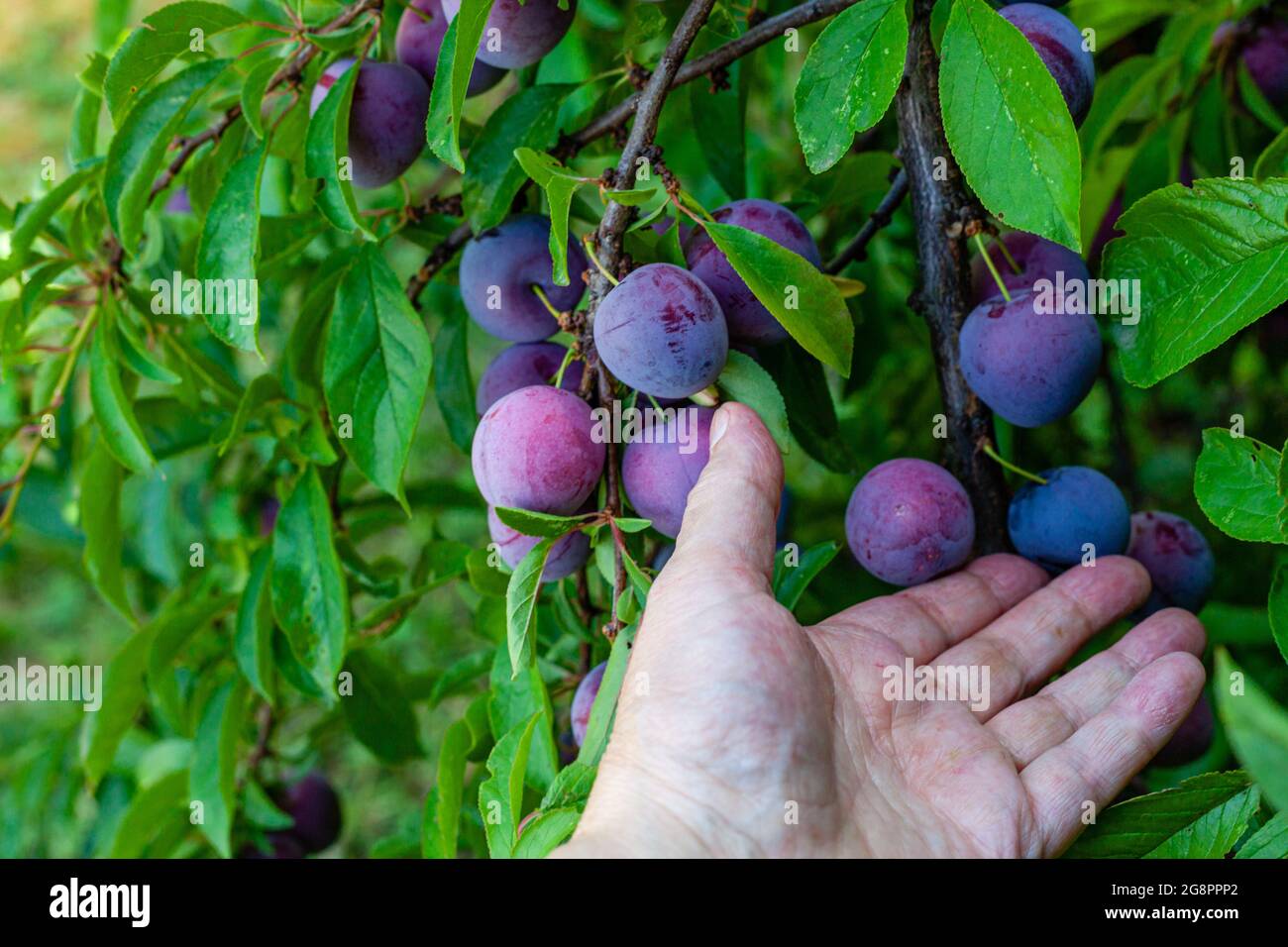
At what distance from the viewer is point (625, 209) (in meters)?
0.88

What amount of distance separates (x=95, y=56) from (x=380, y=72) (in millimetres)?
349

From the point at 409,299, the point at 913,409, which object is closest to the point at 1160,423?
the point at 913,409

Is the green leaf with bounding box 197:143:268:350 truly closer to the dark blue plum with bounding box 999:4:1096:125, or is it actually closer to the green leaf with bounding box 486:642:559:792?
the green leaf with bounding box 486:642:559:792

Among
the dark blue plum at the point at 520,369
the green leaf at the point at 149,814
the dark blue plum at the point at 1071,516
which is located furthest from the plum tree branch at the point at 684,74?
the green leaf at the point at 149,814

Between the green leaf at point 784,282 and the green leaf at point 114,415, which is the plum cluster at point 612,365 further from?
the green leaf at point 114,415

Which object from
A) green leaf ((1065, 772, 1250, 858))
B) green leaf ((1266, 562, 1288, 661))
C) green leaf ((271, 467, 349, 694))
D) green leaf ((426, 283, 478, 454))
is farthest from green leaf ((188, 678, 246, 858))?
green leaf ((1266, 562, 1288, 661))

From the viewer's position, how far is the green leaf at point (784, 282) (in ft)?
2.71

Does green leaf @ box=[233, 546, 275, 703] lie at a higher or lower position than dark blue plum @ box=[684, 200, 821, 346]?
lower

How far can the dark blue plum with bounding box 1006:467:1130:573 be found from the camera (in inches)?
42.9

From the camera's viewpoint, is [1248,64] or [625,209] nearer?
[625,209]

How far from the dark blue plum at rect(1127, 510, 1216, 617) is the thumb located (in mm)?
535

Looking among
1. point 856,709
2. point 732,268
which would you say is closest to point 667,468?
point 732,268
